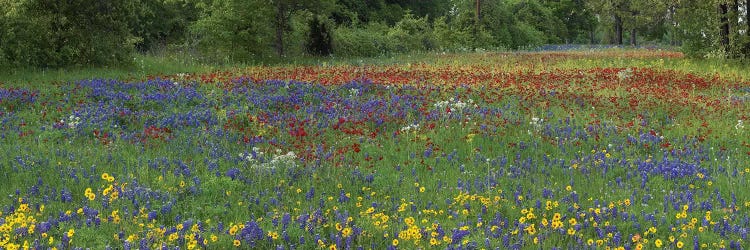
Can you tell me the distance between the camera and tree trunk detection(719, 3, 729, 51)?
815 inches

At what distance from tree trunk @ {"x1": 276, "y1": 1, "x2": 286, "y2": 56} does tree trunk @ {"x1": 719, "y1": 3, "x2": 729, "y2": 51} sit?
17.2m

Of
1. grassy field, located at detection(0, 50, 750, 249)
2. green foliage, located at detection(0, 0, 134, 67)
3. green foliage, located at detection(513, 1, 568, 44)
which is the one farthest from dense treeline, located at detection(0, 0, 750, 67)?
green foliage, located at detection(513, 1, 568, 44)

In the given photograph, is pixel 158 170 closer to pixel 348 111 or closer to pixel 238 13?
pixel 348 111

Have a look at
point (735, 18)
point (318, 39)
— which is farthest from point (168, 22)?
point (735, 18)

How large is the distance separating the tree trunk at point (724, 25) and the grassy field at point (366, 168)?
922 centimetres

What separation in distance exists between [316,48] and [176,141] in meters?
21.4

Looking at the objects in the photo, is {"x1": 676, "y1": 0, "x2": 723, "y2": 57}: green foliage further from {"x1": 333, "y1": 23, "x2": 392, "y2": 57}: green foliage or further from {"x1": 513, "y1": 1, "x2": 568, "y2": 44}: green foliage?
{"x1": 513, "y1": 1, "x2": 568, "y2": 44}: green foliage

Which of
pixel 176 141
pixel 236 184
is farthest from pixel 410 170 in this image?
pixel 176 141

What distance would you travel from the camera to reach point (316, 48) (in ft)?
96.2

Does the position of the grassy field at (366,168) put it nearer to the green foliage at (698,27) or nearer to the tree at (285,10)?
the green foliage at (698,27)

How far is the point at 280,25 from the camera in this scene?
84.1ft

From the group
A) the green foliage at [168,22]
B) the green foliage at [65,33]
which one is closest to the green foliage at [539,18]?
the green foliage at [168,22]

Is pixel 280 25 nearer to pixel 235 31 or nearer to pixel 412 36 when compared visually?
pixel 235 31

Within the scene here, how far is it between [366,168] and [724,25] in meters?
19.7
